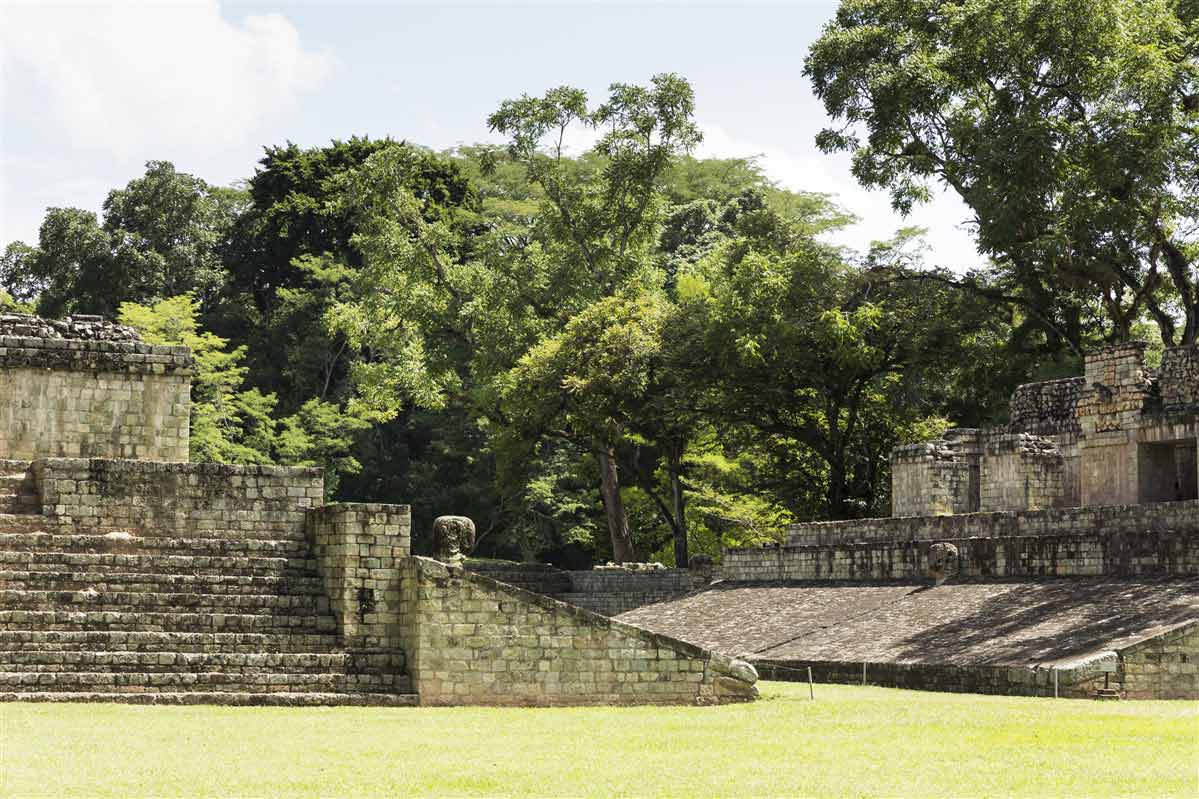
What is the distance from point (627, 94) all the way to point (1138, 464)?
16.5 meters

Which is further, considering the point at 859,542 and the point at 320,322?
the point at 320,322

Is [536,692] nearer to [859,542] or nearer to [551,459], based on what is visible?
[859,542]

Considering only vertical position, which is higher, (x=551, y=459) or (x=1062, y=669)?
(x=551, y=459)

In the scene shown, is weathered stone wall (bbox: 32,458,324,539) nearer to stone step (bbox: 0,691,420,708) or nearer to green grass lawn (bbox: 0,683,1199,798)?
stone step (bbox: 0,691,420,708)

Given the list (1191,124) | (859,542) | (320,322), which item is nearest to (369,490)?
(320,322)

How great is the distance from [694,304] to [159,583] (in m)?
20.0

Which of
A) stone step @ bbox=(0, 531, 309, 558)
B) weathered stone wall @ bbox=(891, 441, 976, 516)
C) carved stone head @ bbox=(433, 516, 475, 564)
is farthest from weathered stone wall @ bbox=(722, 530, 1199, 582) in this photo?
stone step @ bbox=(0, 531, 309, 558)

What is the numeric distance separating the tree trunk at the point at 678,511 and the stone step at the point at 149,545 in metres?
19.6

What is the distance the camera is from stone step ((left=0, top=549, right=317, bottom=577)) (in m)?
17.4

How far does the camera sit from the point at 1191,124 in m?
29.9

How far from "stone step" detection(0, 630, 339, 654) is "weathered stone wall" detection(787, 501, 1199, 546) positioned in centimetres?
1078

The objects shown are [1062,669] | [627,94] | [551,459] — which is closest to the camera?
[1062,669]

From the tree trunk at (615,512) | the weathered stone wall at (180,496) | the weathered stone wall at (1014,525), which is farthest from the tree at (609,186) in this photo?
the weathered stone wall at (180,496)

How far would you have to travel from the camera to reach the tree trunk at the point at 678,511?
37750 mm
